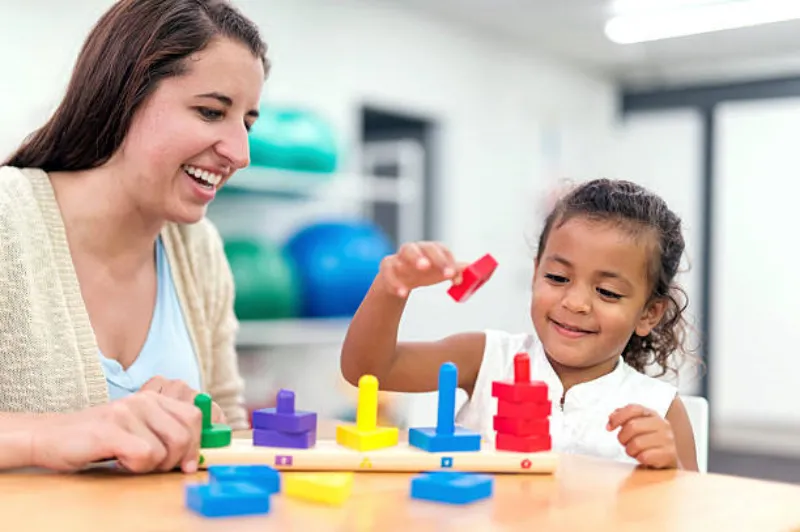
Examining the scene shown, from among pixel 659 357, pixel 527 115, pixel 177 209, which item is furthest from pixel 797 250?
pixel 177 209

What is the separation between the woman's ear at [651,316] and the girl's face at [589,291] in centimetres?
5

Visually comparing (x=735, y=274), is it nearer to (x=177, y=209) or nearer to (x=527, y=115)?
(x=527, y=115)

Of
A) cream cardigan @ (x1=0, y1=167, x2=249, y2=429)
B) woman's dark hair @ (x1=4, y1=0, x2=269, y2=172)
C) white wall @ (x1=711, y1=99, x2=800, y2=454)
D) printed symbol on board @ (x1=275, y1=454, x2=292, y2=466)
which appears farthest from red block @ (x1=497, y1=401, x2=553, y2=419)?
white wall @ (x1=711, y1=99, x2=800, y2=454)

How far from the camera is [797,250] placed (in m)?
5.71

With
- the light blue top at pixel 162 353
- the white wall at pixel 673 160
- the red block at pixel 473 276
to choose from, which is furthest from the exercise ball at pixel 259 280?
the white wall at pixel 673 160

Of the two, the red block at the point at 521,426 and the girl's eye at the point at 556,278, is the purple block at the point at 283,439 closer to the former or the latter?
the red block at the point at 521,426

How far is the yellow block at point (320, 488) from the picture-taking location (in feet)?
2.53

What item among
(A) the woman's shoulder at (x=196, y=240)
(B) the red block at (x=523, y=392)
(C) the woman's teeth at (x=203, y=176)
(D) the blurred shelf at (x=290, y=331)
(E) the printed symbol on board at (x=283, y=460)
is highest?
(C) the woman's teeth at (x=203, y=176)

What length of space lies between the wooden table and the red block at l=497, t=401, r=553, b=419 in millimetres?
61

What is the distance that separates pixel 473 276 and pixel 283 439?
0.84ft

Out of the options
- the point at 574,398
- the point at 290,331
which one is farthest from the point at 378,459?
the point at 290,331

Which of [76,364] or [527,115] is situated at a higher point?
[527,115]

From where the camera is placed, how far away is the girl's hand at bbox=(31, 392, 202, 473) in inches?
33.5

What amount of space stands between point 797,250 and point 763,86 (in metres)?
1.21
